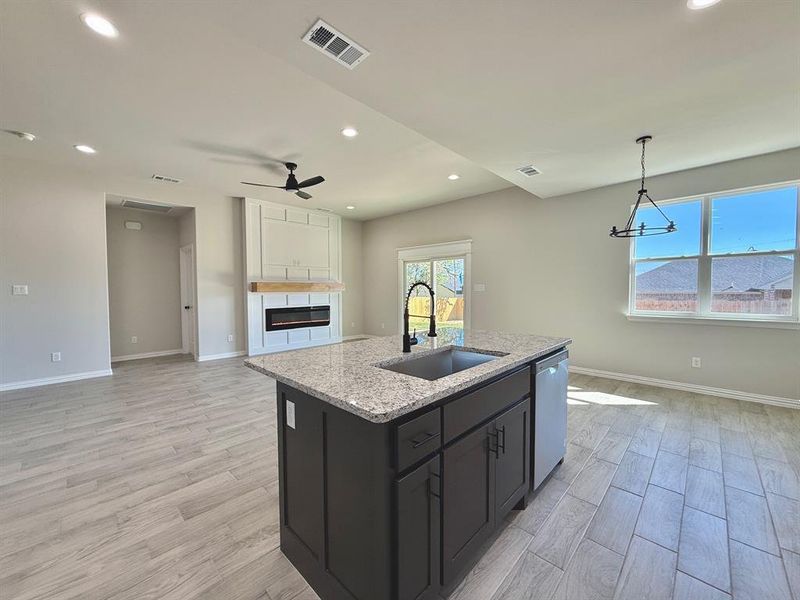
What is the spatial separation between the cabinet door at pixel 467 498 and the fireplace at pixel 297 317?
5636mm

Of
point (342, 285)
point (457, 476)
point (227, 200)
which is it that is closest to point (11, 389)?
point (227, 200)

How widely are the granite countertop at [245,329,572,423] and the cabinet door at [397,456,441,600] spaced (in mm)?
274

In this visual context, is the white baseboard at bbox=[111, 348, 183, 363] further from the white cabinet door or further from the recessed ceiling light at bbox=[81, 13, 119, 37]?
the recessed ceiling light at bbox=[81, 13, 119, 37]

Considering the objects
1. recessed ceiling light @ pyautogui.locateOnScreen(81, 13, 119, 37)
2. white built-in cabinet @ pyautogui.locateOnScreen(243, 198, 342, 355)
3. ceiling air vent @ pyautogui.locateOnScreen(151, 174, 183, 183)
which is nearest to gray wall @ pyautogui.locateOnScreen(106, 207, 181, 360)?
ceiling air vent @ pyautogui.locateOnScreen(151, 174, 183, 183)

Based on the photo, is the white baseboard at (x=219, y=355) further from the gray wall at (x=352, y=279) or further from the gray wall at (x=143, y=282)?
the gray wall at (x=352, y=279)

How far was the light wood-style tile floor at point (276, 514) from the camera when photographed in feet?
4.72

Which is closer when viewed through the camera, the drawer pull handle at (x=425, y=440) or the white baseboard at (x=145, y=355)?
the drawer pull handle at (x=425, y=440)

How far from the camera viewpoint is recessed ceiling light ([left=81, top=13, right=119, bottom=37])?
76.0 inches

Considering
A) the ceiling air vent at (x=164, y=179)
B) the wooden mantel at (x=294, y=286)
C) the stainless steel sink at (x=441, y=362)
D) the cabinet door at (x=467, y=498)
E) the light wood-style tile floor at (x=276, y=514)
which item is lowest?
the light wood-style tile floor at (x=276, y=514)

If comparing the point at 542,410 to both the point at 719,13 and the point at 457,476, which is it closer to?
the point at 457,476

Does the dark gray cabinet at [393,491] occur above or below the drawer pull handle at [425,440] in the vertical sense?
below

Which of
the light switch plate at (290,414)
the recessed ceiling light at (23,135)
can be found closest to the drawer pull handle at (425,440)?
the light switch plate at (290,414)

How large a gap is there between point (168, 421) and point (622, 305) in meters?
5.67

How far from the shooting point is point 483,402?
1502 mm
